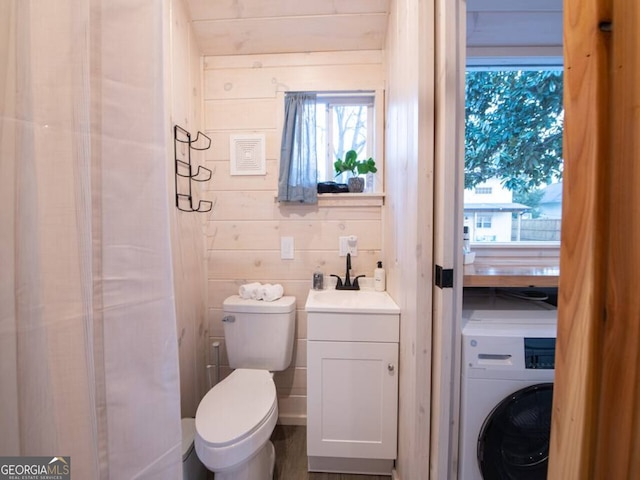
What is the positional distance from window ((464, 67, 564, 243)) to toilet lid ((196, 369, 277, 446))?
159cm

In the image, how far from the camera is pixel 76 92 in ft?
1.65

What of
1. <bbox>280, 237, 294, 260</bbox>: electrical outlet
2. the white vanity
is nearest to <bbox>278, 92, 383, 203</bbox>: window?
<bbox>280, 237, 294, 260</bbox>: electrical outlet

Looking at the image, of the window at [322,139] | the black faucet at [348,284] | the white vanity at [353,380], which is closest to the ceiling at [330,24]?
the window at [322,139]

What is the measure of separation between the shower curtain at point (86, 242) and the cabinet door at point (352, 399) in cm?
76

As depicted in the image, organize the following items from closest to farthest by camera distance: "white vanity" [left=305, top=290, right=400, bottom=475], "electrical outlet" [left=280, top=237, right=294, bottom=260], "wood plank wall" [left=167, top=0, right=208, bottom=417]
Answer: "white vanity" [left=305, top=290, right=400, bottom=475], "wood plank wall" [left=167, top=0, right=208, bottom=417], "electrical outlet" [left=280, top=237, right=294, bottom=260]

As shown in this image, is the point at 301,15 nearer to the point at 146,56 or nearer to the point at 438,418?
the point at 146,56

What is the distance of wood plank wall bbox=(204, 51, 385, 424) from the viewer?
1.68m

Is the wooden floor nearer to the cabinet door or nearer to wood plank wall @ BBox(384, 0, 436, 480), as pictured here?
the cabinet door

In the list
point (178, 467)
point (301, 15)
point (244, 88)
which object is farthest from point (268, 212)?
point (178, 467)

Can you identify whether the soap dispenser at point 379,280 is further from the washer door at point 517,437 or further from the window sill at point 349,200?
the washer door at point 517,437

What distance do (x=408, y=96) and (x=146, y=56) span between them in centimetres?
96

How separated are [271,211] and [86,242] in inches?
48.4

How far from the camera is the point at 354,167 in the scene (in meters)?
1.65

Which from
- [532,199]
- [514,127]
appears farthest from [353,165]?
[532,199]
